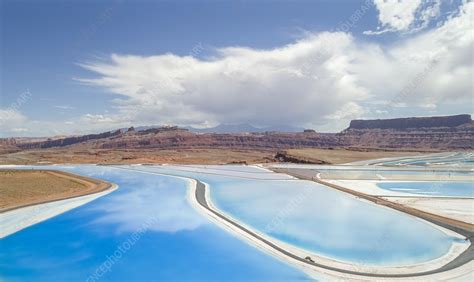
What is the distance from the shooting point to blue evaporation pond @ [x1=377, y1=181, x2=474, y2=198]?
139 feet

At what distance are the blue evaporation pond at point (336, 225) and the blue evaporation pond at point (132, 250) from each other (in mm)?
4089

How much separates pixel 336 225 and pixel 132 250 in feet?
52.5

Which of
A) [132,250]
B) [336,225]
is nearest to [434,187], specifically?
[336,225]

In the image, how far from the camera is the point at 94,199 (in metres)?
37.9

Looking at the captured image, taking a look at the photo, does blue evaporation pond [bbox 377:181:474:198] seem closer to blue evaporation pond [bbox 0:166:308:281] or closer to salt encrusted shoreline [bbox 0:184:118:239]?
blue evaporation pond [bbox 0:166:308:281]

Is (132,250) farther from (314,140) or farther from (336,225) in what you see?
(314,140)

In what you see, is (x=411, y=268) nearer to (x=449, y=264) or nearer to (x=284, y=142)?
(x=449, y=264)

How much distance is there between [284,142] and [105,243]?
542 feet

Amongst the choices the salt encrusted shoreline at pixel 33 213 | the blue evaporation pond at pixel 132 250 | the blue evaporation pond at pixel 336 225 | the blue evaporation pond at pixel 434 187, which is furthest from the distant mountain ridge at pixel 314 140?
the blue evaporation pond at pixel 132 250

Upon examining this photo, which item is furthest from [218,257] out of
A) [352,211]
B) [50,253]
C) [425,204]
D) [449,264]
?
[425,204]

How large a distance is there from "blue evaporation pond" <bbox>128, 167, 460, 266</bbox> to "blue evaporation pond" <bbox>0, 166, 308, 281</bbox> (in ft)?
13.4

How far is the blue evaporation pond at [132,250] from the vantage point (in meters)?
19.0

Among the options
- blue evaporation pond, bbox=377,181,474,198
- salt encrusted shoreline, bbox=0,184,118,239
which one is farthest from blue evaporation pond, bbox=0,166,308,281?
blue evaporation pond, bbox=377,181,474,198

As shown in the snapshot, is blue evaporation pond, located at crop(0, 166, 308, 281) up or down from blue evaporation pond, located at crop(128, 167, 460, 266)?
down
